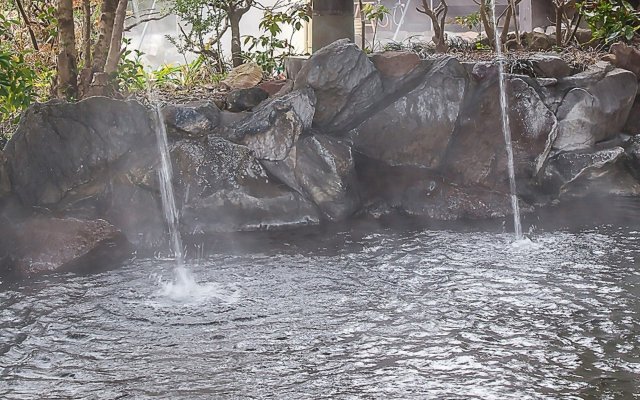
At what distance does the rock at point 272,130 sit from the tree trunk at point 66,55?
2.05m


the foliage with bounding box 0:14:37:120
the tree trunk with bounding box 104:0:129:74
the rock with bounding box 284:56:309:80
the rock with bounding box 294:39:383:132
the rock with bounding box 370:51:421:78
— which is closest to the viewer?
the foliage with bounding box 0:14:37:120

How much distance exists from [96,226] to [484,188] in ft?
13.1

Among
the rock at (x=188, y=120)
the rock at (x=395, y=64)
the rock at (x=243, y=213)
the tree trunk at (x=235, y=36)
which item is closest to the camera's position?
the rock at (x=243, y=213)

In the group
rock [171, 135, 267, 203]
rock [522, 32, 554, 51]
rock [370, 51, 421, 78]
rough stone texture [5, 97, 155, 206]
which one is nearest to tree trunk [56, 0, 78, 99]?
rough stone texture [5, 97, 155, 206]

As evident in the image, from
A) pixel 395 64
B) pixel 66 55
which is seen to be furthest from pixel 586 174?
pixel 66 55

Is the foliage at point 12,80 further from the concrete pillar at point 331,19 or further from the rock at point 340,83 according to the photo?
the concrete pillar at point 331,19

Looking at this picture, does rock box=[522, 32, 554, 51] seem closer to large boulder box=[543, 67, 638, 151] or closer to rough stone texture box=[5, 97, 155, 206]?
large boulder box=[543, 67, 638, 151]

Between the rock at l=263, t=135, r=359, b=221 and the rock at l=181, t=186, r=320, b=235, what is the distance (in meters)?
0.18

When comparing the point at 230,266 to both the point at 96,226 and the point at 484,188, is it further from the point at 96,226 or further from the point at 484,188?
the point at 484,188

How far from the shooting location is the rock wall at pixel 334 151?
25.3 ft

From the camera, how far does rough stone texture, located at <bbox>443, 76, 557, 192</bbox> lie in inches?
342

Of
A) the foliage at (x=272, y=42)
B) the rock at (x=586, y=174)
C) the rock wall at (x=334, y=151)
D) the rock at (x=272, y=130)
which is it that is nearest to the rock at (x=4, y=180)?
the rock wall at (x=334, y=151)

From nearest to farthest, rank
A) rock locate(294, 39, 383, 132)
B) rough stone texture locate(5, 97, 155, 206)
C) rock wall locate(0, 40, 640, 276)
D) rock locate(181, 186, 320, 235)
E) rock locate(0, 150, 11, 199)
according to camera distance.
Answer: rock locate(0, 150, 11, 199)
rough stone texture locate(5, 97, 155, 206)
rock wall locate(0, 40, 640, 276)
rock locate(181, 186, 320, 235)
rock locate(294, 39, 383, 132)

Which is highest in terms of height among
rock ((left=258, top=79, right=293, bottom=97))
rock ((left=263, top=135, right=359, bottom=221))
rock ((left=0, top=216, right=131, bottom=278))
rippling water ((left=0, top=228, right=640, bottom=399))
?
rock ((left=258, top=79, right=293, bottom=97))
